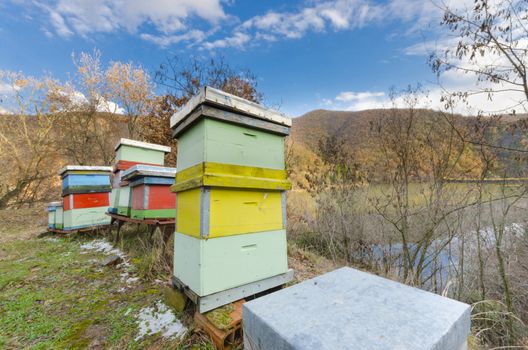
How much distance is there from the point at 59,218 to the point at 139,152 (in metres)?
3.16

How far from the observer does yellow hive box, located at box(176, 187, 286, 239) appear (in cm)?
174

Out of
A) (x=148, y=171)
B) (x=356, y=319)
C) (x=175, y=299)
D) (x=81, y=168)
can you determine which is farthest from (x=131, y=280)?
(x=81, y=168)

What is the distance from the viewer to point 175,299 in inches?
81.7

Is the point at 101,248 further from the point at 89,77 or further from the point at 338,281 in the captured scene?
the point at 89,77

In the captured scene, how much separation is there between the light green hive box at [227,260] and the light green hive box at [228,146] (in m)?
Answer: 0.64

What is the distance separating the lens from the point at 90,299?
251 cm

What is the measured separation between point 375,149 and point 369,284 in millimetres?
4198

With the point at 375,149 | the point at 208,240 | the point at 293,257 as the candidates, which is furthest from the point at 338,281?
the point at 375,149

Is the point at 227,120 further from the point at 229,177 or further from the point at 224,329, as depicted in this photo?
the point at 224,329

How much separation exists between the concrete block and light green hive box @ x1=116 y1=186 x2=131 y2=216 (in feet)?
11.7

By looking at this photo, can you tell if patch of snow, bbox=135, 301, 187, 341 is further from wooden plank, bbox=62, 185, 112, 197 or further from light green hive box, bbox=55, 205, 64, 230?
light green hive box, bbox=55, 205, 64, 230

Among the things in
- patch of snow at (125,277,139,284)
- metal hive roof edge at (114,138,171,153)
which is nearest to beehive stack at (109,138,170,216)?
metal hive roof edge at (114,138,171,153)

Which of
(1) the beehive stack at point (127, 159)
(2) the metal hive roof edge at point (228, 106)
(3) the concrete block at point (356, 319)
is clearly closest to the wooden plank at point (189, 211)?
(2) the metal hive roof edge at point (228, 106)

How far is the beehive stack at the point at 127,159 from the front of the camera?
4094 millimetres
